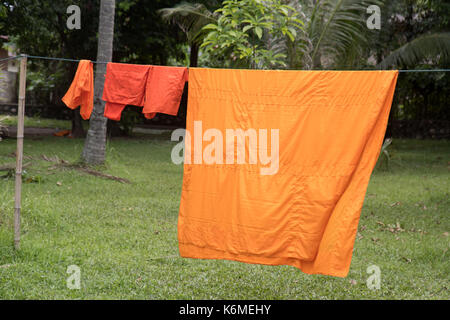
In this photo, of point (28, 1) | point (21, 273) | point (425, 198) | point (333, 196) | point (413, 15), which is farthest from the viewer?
point (413, 15)

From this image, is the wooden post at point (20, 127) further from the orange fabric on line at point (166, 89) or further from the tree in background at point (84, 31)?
the tree in background at point (84, 31)

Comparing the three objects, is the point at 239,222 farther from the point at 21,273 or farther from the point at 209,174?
the point at 21,273

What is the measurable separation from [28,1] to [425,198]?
9252 millimetres

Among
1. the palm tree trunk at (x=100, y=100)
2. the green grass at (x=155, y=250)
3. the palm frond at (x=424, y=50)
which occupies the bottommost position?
the green grass at (x=155, y=250)

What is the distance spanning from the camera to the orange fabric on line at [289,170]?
394 cm

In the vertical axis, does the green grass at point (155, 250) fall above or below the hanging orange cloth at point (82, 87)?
below

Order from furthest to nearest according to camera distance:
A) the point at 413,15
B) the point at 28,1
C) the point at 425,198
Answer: the point at 413,15
the point at 28,1
the point at 425,198

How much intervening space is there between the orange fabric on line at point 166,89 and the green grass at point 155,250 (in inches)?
61.4

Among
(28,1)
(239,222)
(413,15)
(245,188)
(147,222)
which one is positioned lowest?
(147,222)

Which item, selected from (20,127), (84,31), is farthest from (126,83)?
(84,31)

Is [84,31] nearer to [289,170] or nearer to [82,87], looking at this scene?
[82,87]

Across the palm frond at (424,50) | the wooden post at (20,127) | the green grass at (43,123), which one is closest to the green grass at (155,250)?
the wooden post at (20,127)

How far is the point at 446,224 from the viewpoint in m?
7.15
